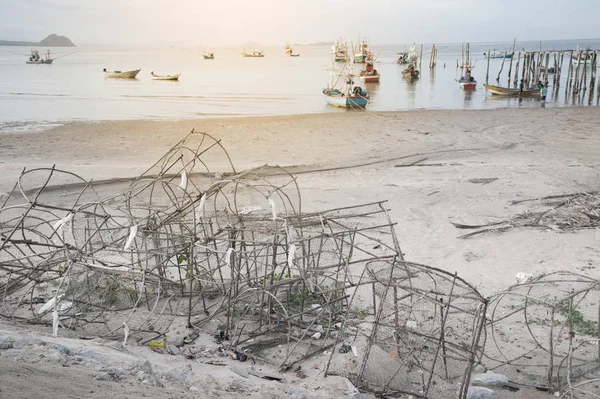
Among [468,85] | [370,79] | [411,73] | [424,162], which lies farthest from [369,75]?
[424,162]

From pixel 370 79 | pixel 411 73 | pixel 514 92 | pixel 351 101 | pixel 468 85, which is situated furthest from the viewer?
pixel 411 73

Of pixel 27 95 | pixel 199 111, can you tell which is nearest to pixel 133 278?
pixel 199 111

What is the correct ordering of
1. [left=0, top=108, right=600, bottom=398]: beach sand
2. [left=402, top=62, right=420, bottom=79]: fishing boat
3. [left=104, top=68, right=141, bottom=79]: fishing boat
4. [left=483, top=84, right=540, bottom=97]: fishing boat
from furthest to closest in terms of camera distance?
[left=104, top=68, right=141, bottom=79]: fishing boat → [left=402, top=62, right=420, bottom=79]: fishing boat → [left=483, top=84, right=540, bottom=97]: fishing boat → [left=0, top=108, right=600, bottom=398]: beach sand

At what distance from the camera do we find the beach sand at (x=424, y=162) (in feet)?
21.7

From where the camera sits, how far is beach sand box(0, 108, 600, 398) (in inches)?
261

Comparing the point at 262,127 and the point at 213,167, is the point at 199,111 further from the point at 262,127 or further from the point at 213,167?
the point at 213,167

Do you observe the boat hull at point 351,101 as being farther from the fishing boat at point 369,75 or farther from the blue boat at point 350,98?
the fishing boat at point 369,75

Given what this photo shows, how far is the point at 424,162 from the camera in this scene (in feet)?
38.2

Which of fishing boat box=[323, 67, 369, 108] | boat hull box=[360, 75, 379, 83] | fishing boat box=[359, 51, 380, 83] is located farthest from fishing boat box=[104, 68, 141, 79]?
fishing boat box=[323, 67, 369, 108]

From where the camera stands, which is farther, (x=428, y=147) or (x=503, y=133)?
(x=503, y=133)

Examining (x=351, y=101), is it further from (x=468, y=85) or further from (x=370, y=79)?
(x=370, y=79)

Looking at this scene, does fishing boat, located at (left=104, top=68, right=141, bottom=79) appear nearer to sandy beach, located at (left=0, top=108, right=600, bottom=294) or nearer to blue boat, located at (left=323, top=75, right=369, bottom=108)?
blue boat, located at (left=323, top=75, right=369, bottom=108)

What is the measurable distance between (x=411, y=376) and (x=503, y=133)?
12955 mm

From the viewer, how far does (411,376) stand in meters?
4.10
